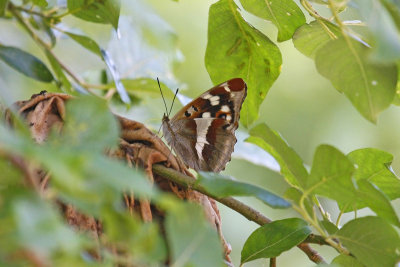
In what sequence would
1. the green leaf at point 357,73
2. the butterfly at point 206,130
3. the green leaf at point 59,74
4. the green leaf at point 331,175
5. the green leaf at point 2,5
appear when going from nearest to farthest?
the green leaf at point 331,175 → the green leaf at point 357,73 → the green leaf at point 2,5 → the green leaf at point 59,74 → the butterfly at point 206,130

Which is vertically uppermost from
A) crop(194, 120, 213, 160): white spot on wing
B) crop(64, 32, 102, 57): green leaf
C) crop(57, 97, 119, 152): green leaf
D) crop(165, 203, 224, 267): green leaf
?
crop(57, 97, 119, 152): green leaf

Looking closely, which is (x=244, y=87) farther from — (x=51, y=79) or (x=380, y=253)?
(x=380, y=253)

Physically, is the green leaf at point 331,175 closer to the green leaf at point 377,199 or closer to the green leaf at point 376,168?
the green leaf at point 377,199

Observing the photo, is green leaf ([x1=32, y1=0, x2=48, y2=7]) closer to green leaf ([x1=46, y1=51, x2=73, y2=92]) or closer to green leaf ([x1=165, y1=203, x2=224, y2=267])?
green leaf ([x1=46, y1=51, x2=73, y2=92])

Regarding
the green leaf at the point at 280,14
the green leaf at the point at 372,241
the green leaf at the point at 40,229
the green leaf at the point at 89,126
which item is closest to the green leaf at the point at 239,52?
the green leaf at the point at 280,14

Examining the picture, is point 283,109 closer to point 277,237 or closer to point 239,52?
point 239,52

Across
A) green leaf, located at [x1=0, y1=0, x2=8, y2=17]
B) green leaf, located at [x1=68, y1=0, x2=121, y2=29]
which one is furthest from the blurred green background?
green leaf, located at [x1=0, y1=0, x2=8, y2=17]
